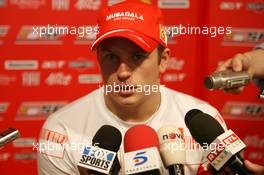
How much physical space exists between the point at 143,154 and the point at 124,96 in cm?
40

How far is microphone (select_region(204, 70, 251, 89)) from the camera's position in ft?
2.81

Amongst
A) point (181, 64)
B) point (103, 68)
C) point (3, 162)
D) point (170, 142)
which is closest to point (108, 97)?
point (103, 68)

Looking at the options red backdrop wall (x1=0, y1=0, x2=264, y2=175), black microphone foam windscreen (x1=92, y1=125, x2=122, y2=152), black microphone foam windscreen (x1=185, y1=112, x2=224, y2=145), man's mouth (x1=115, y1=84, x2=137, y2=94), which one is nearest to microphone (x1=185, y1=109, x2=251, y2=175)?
black microphone foam windscreen (x1=185, y1=112, x2=224, y2=145)

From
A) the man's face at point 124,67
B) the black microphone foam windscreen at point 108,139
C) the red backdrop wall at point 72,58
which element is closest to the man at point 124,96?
the man's face at point 124,67

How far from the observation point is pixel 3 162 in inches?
73.5

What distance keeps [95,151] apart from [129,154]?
0.23ft

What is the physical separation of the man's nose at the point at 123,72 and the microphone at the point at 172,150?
0.29 meters

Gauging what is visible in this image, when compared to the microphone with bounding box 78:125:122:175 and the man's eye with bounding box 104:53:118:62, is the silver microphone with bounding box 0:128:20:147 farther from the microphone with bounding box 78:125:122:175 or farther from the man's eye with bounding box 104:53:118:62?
the man's eye with bounding box 104:53:118:62

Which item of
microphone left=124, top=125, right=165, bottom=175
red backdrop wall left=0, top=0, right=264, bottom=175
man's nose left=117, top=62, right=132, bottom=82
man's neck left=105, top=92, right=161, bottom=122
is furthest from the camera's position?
red backdrop wall left=0, top=0, right=264, bottom=175

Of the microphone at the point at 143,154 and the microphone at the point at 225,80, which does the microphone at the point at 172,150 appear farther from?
the microphone at the point at 225,80

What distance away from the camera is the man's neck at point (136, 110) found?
126 centimetres

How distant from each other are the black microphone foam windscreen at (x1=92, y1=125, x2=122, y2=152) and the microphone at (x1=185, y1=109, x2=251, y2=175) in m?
0.16

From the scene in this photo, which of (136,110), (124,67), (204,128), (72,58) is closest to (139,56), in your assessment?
(124,67)

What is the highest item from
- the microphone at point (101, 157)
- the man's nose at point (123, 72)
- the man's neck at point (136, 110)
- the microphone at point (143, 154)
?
the man's nose at point (123, 72)
